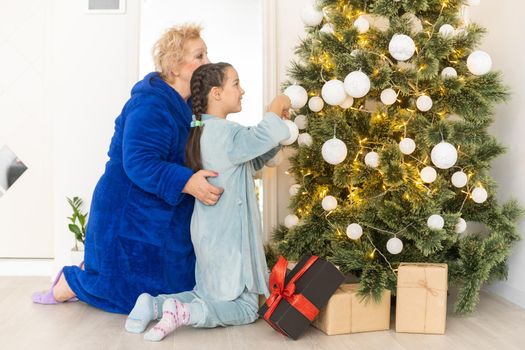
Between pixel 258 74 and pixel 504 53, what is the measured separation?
113 cm

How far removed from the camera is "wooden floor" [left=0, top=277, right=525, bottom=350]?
7.63 feet

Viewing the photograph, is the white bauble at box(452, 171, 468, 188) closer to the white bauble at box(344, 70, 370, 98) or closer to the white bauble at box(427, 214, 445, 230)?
the white bauble at box(427, 214, 445, 230)

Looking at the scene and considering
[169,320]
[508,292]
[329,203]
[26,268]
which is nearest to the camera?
[169,320]

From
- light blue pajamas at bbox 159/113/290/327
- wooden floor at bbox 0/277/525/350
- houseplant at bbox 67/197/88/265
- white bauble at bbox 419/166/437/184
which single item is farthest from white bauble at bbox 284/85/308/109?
houseplant at bbox 67/197/88/265

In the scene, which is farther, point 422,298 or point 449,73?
point 449,73

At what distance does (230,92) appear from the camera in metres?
2.67

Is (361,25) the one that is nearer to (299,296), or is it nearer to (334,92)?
(334,92)

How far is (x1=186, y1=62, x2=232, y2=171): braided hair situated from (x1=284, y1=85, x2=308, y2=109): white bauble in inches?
10.7

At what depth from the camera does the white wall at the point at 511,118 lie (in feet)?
9.52

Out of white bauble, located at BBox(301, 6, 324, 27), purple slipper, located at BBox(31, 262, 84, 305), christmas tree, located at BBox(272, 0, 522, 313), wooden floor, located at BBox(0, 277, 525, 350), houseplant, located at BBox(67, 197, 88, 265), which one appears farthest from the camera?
houseplant, located at BBox(67, 197, 88, 265)

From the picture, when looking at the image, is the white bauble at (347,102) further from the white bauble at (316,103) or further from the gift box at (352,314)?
the gift box at (352,314)

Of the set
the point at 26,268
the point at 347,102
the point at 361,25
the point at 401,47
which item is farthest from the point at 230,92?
the point at 26,268

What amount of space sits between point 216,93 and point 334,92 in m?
0.47

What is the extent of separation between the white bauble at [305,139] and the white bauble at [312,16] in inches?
18.3
